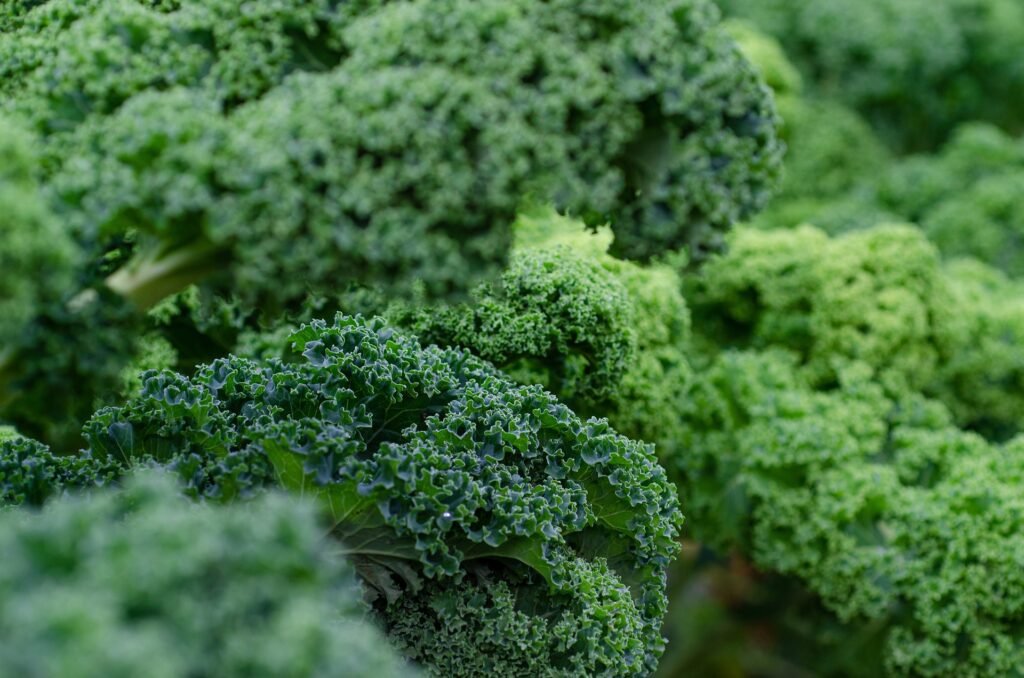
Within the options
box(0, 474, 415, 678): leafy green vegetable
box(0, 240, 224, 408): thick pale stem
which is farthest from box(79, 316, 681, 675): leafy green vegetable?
box(0, 474, 415, 678): leafy green vegetable

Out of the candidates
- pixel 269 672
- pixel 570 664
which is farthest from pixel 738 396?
pixel 269 672

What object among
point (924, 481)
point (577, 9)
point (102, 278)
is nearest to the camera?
point (102, 278)

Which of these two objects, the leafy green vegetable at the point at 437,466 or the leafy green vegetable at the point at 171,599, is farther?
the leafy green vegetable at the point at 437,466

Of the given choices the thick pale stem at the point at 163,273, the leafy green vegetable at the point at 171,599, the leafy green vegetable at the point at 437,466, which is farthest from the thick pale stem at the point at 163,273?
the leafy green vegetable at the point at 171,599

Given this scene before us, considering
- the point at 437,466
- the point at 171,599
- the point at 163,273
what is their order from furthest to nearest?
the point at 437,466, the point at 163,273, the point at 171,599

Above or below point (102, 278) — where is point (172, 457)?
below

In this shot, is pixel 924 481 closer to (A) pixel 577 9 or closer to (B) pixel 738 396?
(B) pixel 738 396

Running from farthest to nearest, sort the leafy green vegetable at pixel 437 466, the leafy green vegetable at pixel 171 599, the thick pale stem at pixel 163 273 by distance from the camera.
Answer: the leafy green vegetable at pixel 437 466 < the thick pale stem at pixel 163 273 < the leafy green vegetable at pixel 171 599

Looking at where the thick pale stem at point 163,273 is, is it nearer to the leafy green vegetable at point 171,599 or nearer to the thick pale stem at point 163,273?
the thick pale stem at point 163,273

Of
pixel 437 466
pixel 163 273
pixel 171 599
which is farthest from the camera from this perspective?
pixel 437 466

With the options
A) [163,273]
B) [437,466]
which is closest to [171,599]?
[163,273]

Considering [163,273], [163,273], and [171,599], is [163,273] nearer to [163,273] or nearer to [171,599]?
[163,273]
